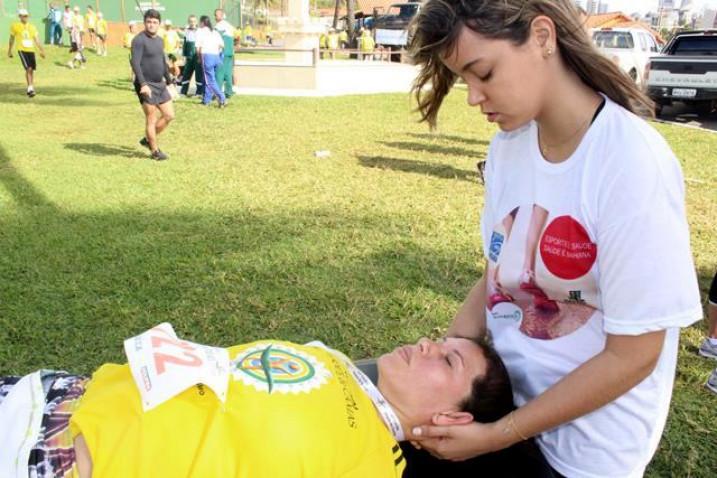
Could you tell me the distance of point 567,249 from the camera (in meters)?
1.66

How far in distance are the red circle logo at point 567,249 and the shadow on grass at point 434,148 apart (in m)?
7.57

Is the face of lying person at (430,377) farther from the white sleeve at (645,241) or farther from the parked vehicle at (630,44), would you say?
the parked vehicle at (630,44)

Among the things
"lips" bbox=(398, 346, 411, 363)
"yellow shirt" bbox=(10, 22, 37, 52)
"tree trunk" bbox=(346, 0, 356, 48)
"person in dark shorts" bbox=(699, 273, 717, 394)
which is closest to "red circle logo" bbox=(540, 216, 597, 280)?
"lips" bbox=(398, 346, 411, 363)

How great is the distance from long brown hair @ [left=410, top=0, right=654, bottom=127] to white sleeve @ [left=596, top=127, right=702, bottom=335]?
191 millimetres

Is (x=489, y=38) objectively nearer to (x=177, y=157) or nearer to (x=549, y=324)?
(x=549, y=324)

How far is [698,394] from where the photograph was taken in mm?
3393

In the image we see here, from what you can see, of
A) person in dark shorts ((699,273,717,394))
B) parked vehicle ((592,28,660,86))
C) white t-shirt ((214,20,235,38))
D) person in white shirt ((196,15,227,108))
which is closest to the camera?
person in dark shorts ((699,273,717,394))

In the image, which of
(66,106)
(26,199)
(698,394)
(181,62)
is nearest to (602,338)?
(698,394)

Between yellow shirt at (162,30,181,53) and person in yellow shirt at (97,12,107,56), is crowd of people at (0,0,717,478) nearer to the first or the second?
yellow shirt at (162,30,181,53)

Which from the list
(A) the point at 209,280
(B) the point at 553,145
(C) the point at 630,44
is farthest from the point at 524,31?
(C) the point at 630,44

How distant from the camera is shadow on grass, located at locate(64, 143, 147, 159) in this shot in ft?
29.2

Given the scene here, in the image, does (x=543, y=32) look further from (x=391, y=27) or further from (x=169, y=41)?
(x=391, y=27)

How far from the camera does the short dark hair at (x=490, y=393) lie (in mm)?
2045

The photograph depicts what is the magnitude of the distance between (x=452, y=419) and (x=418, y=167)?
6.53m
